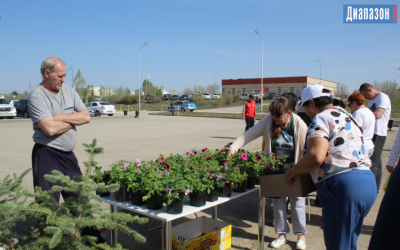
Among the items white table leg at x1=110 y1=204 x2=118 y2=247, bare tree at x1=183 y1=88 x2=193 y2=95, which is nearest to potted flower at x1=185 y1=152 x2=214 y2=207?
white table leg at x1=110 y1=204 x2=118 y2=247

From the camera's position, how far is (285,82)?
70688 millimetres

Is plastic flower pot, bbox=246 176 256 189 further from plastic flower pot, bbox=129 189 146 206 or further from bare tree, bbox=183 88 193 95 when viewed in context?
bare tree, bbox=183 88 193 95

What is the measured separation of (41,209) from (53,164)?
97 centimetres

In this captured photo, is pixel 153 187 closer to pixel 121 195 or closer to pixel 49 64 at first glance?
pixel 121 195

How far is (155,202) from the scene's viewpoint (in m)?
2.78

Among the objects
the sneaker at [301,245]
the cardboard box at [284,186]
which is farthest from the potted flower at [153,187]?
the sneaker at [301,245]

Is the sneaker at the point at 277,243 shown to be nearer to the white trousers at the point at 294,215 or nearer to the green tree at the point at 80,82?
the white trousers at the point at 294,215

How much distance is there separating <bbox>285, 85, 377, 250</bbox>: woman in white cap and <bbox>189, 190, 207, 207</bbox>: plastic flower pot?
972 mm

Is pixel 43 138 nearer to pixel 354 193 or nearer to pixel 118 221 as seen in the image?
pixel 118 221

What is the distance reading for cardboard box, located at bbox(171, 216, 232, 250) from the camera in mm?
3201

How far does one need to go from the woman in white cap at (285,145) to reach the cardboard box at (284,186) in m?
0.65

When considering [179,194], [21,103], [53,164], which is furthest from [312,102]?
[21,103]

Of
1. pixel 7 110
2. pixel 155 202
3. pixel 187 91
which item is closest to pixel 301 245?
pixel 155 202

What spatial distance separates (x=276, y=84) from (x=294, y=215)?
7164 centimetres
